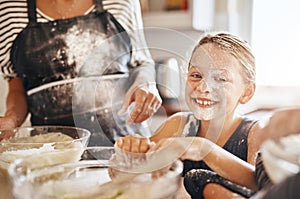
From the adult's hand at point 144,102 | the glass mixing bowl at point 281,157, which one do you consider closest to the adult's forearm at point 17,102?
the adult's hand at point 144,102

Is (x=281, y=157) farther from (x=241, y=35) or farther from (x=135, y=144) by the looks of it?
(x=241, y=35)

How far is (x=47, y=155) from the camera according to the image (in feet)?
1.46

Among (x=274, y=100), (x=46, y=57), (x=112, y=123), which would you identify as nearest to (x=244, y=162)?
(x=274, y=100)

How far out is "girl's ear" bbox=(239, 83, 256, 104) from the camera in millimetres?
420

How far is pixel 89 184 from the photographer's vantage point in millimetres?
384

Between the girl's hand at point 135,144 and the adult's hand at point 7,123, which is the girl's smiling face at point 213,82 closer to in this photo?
the girl's hand at point 135,144

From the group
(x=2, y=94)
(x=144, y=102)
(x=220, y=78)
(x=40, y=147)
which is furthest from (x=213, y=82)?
(x=2, y=94)

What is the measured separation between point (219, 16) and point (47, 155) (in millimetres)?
501

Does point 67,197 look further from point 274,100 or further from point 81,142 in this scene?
point 274,100

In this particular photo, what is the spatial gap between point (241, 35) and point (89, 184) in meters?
0.42

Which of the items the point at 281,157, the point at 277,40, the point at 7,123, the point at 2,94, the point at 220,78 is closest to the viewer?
the point at 281,157

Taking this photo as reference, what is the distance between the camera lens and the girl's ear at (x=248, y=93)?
420 millimetres

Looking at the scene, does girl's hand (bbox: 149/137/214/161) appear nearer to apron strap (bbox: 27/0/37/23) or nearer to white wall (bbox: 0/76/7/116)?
apron strap (bbox: 27/0/37/23)

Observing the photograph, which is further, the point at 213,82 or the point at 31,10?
the point at 31,10
